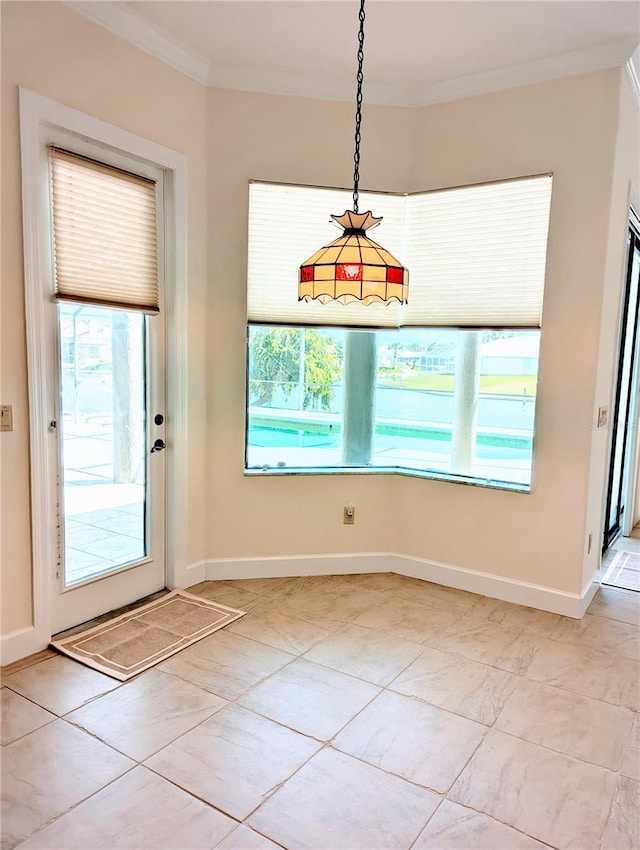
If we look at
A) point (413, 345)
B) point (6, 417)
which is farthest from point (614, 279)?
point (6, 417)

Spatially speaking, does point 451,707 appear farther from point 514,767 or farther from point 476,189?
point 476,189

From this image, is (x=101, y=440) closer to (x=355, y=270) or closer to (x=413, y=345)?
(x=355, y=270)

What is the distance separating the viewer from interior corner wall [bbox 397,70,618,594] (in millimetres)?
3133

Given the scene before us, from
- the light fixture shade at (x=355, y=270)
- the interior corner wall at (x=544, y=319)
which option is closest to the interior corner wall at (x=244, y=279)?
the interior corner wall at (x=544, y=319)

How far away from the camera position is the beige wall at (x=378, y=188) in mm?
3041

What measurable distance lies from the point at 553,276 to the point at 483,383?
0.74 m

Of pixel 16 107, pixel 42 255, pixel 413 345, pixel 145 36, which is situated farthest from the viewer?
pixel 413 345

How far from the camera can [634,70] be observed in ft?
10.2

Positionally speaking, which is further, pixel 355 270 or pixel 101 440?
pixel 101 440

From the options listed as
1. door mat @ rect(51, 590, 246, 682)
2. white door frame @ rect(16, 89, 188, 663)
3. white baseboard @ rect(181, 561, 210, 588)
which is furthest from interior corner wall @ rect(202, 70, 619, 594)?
door mat @ rect(51, 590, 246, 682)

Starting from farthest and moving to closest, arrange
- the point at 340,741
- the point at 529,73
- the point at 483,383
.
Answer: the point at 483,383, the point at 529,73, the point at 340,741

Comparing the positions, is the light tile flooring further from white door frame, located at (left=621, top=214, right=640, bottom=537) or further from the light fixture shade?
white door frame, located at (left=621, top=214, right=640, bottom=537)

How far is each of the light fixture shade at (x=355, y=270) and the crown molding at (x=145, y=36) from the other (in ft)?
5.37

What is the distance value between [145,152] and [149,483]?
179 centimetres
